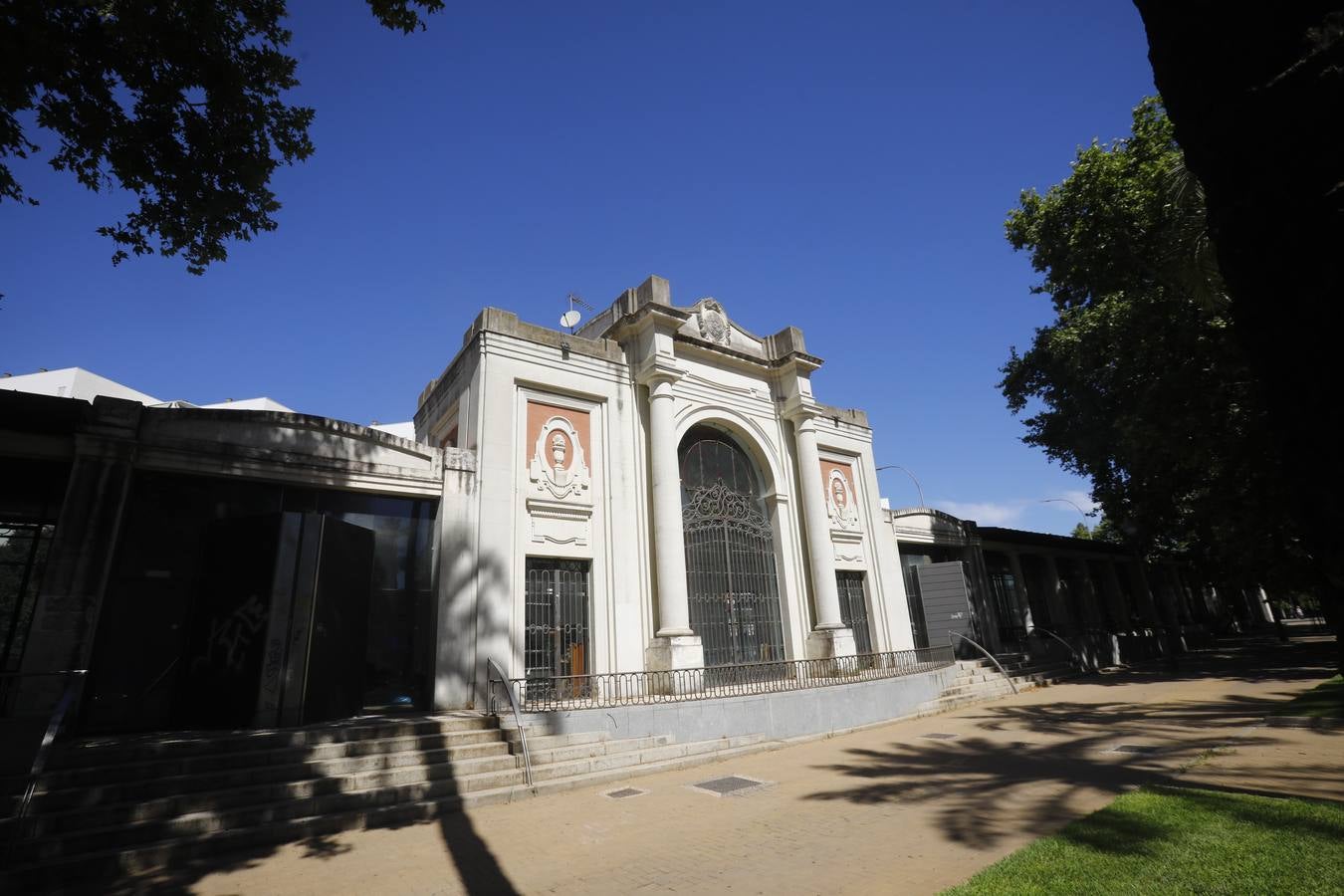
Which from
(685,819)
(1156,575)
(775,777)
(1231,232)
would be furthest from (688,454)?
(1156,575)

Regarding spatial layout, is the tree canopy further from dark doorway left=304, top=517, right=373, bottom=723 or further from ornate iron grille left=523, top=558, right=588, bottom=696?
dark doorway left=304, top=517, right=373, bottom=723

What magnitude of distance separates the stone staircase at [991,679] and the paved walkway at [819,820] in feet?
15.2

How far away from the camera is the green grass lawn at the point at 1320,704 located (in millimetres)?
10294

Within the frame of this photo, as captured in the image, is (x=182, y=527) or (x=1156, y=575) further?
(x=1156, y=575)

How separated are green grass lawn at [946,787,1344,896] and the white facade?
8.66m

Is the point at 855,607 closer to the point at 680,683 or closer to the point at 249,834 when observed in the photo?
the point at 680,683

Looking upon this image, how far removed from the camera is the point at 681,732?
11172 mm

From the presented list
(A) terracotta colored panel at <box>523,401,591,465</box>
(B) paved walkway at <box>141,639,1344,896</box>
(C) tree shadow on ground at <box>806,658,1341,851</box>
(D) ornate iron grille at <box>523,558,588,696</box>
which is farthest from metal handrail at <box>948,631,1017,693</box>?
(A) terracotta colored panel at <box>523,401,591,465</box>

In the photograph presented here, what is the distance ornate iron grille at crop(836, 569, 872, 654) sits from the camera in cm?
1856

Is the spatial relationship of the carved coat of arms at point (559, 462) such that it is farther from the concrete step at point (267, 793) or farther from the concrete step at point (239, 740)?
the concrete step at point (267, 793)

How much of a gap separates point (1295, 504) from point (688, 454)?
15387mm

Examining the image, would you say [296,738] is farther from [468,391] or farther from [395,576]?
[468,391]

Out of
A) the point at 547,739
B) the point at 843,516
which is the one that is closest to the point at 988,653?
the point at 843,516

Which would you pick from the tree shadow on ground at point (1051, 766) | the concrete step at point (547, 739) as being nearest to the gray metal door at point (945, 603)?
the tree shadow on ground at point (1051, 766)
